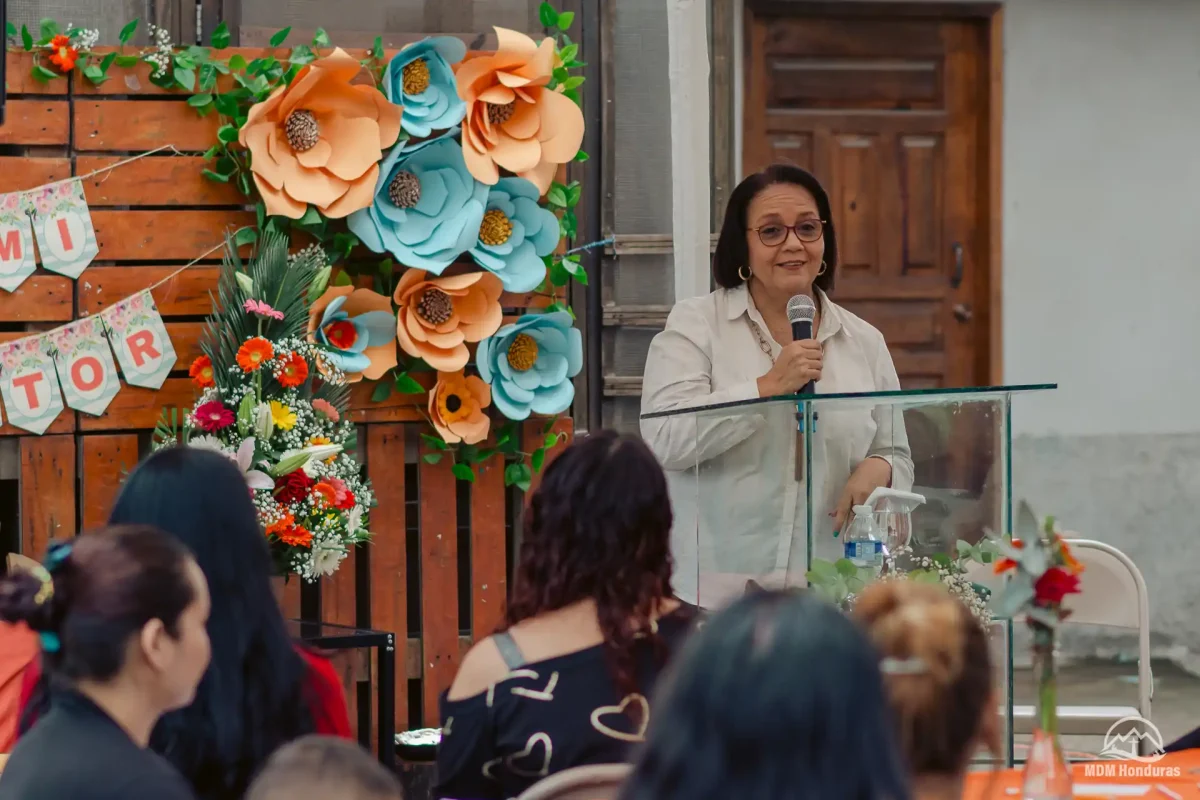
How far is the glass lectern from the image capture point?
9.72 feet

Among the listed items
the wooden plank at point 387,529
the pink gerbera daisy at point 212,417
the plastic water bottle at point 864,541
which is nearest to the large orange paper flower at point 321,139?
the pink gerbera daisy at point 212,417

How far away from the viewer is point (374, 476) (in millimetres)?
5000

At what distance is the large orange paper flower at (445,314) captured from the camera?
489 centimetres

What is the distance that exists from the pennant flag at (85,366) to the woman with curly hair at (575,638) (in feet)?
7.88

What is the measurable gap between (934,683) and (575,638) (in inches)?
32.8

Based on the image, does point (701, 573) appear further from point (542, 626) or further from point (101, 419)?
point (101, 419)

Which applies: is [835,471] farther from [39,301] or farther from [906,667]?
[39,301]

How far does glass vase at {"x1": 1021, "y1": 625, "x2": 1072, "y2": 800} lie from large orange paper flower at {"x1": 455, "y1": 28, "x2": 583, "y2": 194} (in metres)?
3.00

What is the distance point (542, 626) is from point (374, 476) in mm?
2532

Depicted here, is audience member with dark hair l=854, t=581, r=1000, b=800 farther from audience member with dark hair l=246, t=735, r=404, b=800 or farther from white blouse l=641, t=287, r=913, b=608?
white blouse l=641, t=287, r=913, b=608

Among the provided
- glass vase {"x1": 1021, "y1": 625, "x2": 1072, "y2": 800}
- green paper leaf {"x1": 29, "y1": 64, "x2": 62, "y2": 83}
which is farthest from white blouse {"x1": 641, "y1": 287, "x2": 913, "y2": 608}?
green paper leaf {"x1": 29, "y1": 64, "x2": 62, "y2": 83}

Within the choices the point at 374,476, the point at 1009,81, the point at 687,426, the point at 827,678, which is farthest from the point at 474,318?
the point at 827,678

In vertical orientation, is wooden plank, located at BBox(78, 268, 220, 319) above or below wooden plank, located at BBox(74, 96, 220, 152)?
below

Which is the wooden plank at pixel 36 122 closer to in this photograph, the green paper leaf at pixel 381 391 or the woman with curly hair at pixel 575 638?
the green paper leaf at pixel 381 391
